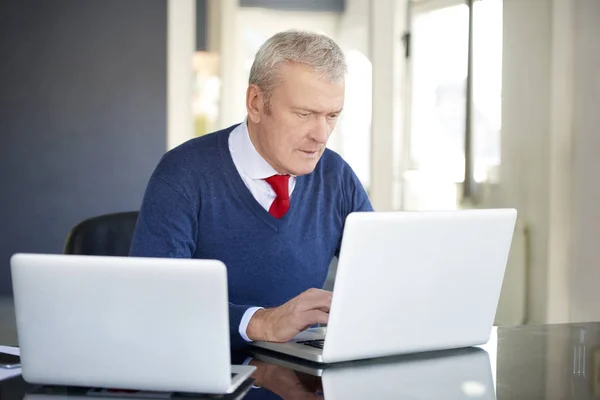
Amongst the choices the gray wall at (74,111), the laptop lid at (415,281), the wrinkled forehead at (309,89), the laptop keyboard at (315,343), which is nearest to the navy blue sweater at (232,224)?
the wrinkled forehead at (309,89)

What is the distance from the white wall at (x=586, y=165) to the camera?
4109 mm

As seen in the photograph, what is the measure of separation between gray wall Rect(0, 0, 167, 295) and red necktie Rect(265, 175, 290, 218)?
2.82m

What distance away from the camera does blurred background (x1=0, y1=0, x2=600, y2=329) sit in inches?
169

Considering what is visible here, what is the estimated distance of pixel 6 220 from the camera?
497 centimetres

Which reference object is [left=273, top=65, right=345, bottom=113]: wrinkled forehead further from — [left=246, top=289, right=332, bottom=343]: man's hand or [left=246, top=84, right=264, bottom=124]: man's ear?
[left=246, top=289, right=332, bottom=343]: man's hand

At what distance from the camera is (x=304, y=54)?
1.98 m

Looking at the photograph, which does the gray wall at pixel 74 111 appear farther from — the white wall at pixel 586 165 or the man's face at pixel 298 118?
the man's face at pixel 298 118

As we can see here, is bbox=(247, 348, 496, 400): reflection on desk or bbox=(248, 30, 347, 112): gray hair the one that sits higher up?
bbox=(248, 30, 347, 112): gray hair

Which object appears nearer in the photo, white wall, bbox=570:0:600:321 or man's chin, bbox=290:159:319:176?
man's chin, bbox=290:159:319:176

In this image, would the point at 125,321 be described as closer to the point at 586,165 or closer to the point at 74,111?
the point at 586,165

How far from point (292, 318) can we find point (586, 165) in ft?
9.79

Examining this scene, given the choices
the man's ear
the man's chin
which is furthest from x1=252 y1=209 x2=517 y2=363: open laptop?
the man's ear

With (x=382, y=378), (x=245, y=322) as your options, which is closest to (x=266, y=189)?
(x=245, y=322)

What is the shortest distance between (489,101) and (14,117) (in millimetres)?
2661
